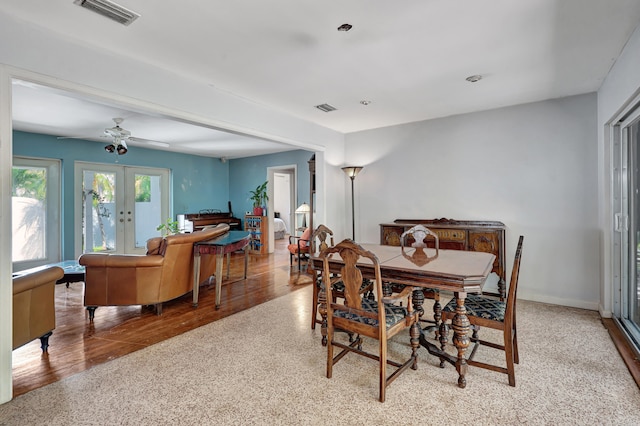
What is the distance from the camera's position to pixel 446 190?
4.65 m

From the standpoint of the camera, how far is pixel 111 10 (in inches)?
82.0

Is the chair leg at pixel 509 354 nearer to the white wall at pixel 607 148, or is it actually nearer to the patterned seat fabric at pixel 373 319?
the patterned seat fabric at pixel 373 319

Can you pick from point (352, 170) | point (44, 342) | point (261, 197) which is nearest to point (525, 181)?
point (352, 170)

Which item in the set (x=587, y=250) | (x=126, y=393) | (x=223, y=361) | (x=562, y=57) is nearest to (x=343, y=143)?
(x=562, y=57)

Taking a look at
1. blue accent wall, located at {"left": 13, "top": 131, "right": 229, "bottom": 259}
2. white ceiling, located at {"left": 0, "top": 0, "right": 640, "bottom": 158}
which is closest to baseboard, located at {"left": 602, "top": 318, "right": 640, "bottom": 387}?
white ceiling, located at {"left": 0, "top": 0, "right": 640, "bottom": 158}

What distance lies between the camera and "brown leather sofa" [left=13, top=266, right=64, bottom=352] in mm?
2334

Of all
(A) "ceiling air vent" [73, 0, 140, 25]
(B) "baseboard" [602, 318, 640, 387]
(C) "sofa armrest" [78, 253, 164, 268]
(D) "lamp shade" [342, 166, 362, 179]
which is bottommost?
(B) "baseboard" [602, 318, 640, 387]

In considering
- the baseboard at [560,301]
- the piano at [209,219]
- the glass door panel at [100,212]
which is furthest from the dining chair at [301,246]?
the glass door panel at [100,212]

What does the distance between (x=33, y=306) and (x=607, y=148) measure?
5.39 meters

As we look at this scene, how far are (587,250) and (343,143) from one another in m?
3.72

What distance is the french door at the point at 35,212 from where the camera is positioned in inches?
218

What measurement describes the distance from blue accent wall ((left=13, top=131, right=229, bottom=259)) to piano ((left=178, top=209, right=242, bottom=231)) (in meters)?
0.17

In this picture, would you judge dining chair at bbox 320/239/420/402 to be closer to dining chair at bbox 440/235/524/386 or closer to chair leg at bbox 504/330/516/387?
dining chair at bbox 440/235/524/386

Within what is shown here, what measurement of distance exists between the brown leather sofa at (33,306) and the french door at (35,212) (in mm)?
4011
